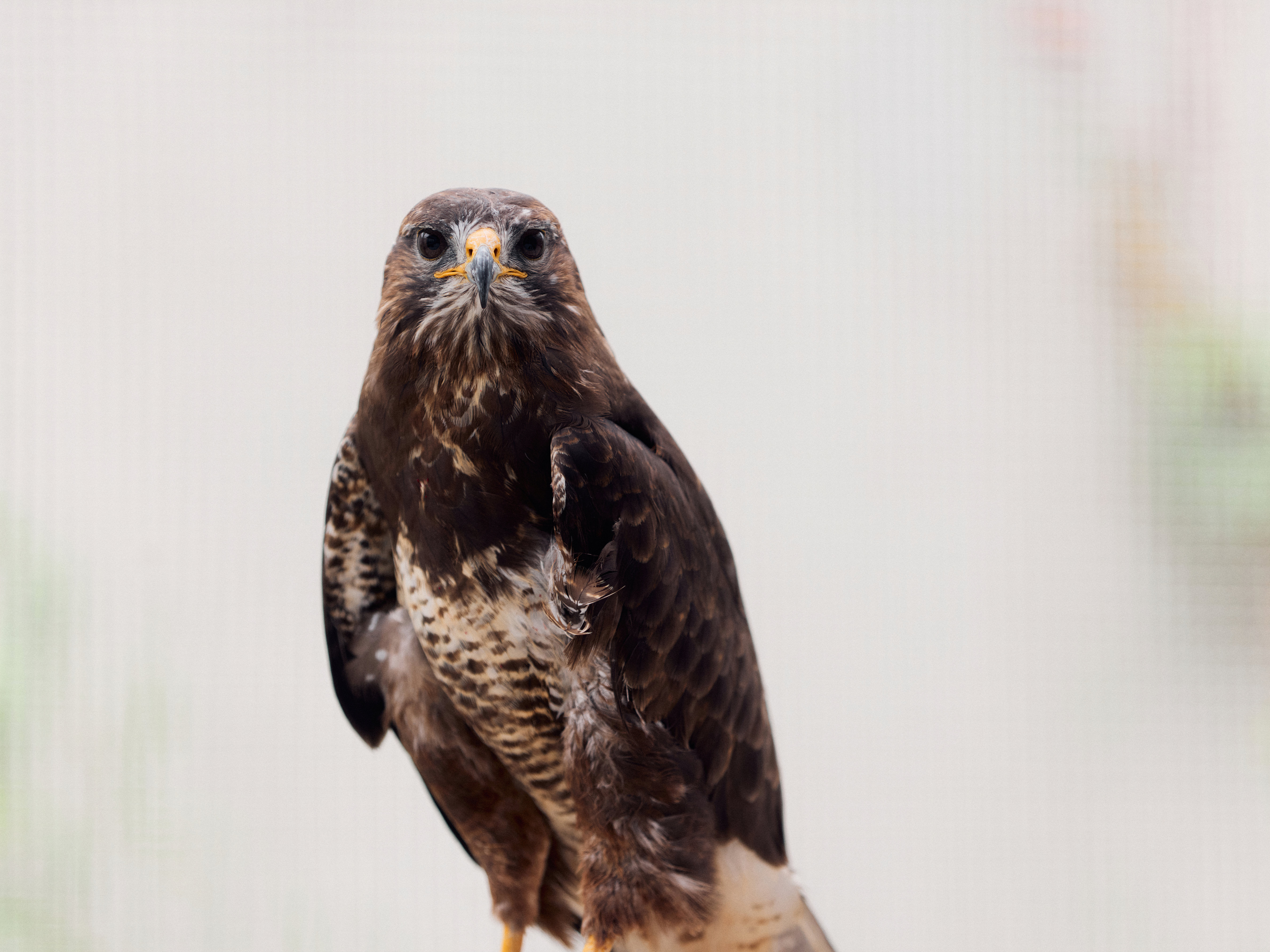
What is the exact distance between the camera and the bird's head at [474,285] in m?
0.99

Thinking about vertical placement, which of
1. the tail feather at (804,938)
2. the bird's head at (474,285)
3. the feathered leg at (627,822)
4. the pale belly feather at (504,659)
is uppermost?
the bird's head at (474,285)

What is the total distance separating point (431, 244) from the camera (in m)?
1.03

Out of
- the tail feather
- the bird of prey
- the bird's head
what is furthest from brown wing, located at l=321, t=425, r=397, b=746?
the tail feather

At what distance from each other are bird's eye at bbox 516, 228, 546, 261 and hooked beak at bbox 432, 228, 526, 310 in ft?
0.09

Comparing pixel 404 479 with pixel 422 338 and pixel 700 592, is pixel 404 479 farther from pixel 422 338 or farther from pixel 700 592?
pixel 700 592

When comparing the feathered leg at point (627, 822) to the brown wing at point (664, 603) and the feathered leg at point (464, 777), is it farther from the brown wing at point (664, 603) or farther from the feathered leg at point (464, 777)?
the feathered leg at point (464, 777)

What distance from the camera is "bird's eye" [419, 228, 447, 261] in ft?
3.35

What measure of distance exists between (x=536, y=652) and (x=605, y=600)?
0.10 metres

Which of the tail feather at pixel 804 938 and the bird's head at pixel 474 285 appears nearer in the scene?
the bird's head at pixel 474 285

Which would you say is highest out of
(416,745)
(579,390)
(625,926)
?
(579,390)

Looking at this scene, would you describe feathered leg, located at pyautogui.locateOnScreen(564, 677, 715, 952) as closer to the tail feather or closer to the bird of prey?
the bird of prey

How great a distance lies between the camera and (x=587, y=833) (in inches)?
41.8

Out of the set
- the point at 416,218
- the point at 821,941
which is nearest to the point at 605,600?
the point at 416,218

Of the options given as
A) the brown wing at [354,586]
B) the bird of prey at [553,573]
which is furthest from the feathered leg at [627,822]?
the brown wing at [354,586]
